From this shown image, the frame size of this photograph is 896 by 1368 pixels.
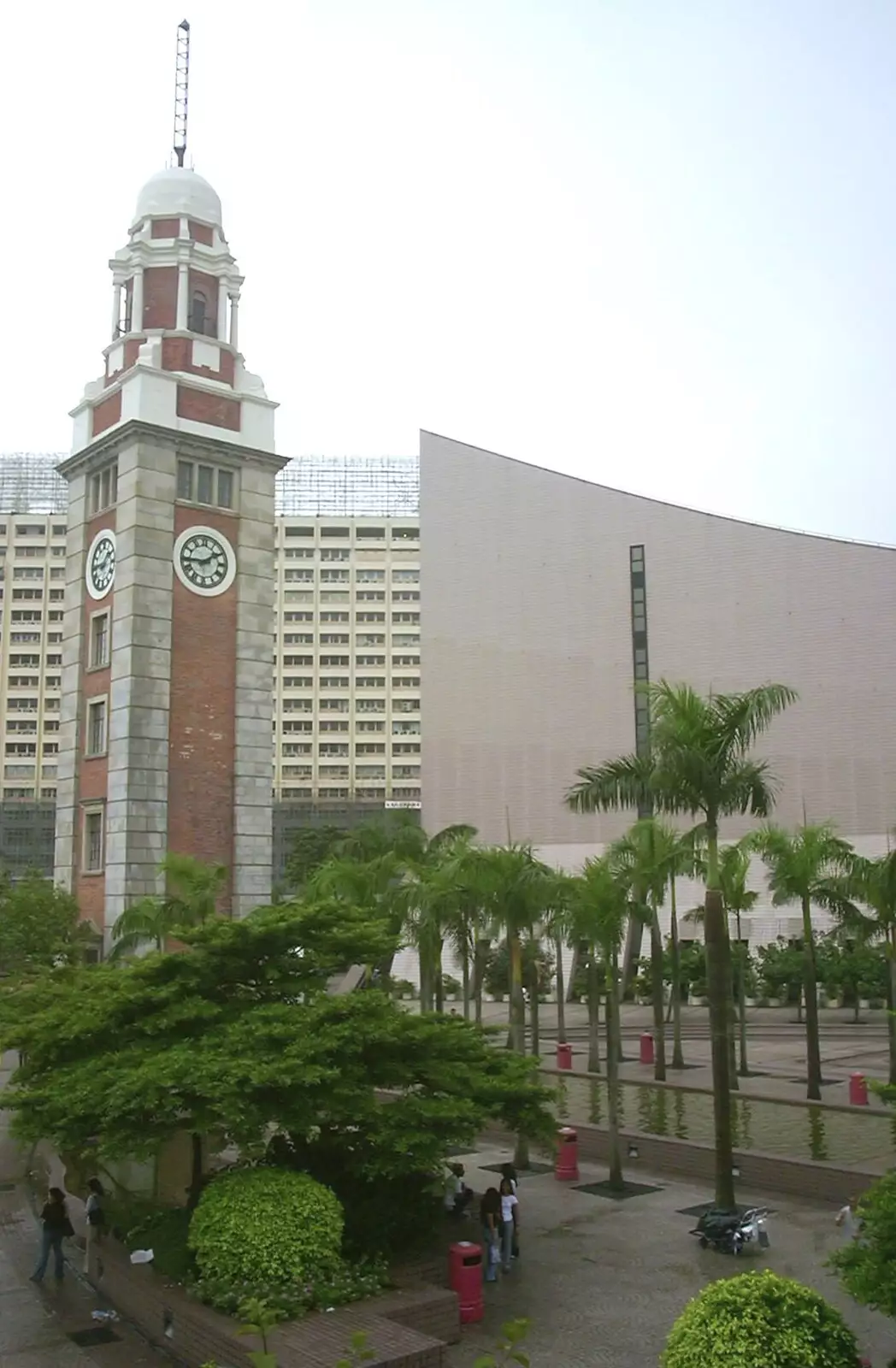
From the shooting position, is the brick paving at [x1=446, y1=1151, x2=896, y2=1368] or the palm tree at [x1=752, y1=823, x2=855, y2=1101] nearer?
the brick paving at [x1=446, y1=1151, x2=896, y2=1368]

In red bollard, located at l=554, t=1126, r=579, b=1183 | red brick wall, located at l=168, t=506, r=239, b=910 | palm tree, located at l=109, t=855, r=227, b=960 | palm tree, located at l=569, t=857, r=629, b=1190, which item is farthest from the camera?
red brick wall, located at l=168, t=506, r=239, b=910

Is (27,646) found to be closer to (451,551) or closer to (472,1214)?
(451,551)

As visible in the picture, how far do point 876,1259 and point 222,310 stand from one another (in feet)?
116

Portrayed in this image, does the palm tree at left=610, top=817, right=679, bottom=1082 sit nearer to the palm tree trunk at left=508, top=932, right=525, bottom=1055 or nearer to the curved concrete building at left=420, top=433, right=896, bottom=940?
the palm tree trunk at left=508, top=932, right=525, bottom=1055

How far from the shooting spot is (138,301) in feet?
126

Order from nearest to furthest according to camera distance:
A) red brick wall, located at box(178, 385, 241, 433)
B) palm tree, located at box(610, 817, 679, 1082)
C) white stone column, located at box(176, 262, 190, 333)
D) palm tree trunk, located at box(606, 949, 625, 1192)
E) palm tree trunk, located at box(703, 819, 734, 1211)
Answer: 1. palm tree trunk, located at box(703, 819, 734, 1211)
2. palm tree trunk, located at box(606, 949, 625, 1192)
3. palm tree, located at box(610, 817, 679, 1082)
4. red brick wall, located at box(178, 385, 241, 433)
5. white stone column, located at box(176, 262, 190, 333)

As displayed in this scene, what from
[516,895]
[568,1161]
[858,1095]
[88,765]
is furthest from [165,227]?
[568,1161]

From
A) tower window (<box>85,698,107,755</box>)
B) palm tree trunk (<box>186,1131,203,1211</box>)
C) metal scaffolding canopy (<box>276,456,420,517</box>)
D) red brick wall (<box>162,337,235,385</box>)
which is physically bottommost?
palm tree trunk (<box>186,1131,203,1211</box>)

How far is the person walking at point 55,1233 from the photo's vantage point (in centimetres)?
1362

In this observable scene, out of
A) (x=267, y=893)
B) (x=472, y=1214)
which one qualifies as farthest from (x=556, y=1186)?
(x=267, y=893)

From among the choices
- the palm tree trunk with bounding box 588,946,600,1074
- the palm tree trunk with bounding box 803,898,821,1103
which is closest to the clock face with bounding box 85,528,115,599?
the palm tree trunk with bounding box 588,946,600,1074

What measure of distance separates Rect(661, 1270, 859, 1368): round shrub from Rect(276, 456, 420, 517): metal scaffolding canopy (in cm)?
8463

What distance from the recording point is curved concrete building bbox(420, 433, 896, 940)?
167 ft

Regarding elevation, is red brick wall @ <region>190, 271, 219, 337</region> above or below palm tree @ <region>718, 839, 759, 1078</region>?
above
